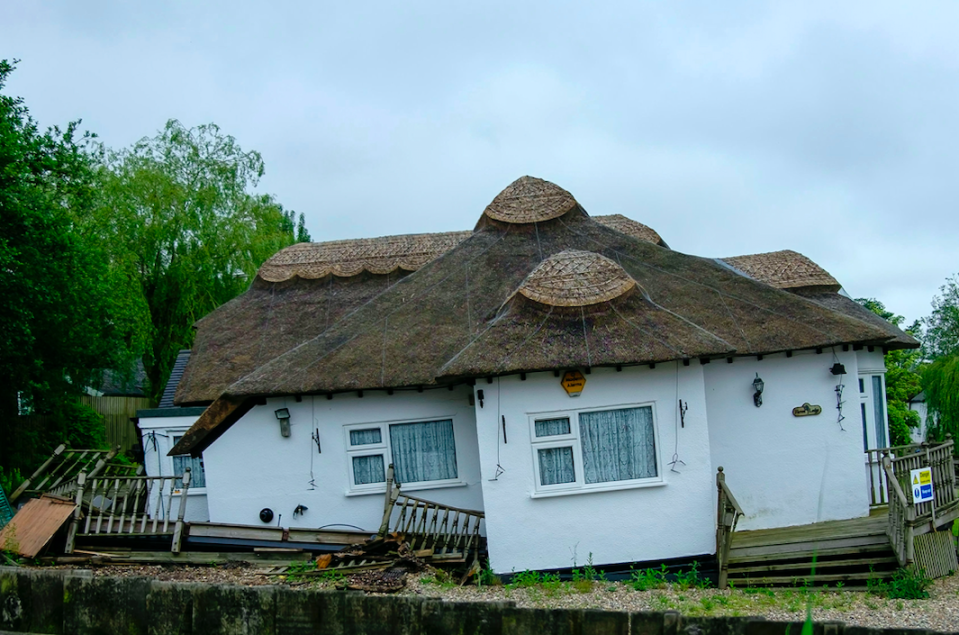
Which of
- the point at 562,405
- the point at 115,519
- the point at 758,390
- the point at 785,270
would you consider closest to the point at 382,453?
the point at 562,405

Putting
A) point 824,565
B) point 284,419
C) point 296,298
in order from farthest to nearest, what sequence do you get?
point 296,298, point 284,419, point 824,565

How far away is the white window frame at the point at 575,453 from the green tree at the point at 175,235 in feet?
59.5

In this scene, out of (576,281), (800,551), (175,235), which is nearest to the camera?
(800,551)

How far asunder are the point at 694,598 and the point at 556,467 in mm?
2576

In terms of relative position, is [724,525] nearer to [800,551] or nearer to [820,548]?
[800,551]

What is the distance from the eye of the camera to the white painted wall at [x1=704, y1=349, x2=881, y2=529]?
1288cm

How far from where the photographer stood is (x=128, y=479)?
1242 cm

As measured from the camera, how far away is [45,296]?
1742 cm

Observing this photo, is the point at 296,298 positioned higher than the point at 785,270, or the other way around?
the point at 296,298

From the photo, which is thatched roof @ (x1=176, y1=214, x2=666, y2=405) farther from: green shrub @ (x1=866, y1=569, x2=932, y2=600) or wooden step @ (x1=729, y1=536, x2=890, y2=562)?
green shrub @ (x1=866, y1=569, x2=932, y2=600)

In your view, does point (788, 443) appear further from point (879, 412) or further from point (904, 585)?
point (879, 412)

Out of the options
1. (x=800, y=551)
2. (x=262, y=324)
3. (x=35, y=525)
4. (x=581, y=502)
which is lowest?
(x=800, y=551)

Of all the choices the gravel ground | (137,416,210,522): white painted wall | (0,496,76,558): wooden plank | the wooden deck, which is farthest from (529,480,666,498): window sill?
(137,416,210,522): white painted wall

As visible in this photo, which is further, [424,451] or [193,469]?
[193,469]
